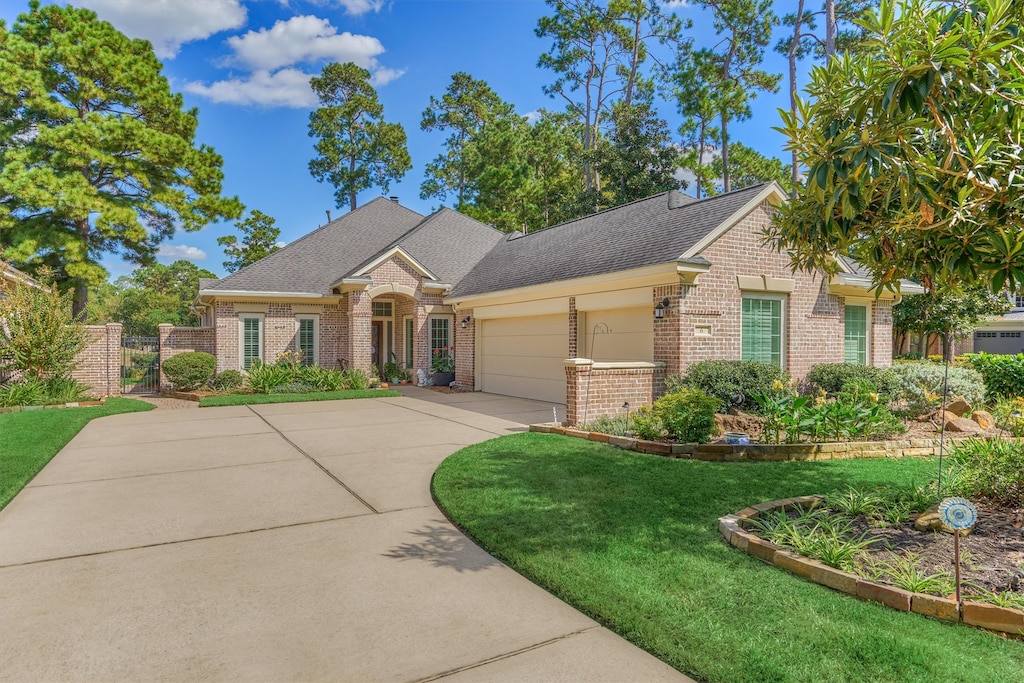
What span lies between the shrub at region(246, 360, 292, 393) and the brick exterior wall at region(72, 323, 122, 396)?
354 cm

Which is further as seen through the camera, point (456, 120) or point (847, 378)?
point (456, 120)

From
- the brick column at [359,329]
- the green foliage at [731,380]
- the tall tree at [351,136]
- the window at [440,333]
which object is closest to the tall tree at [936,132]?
the green foliage at [731,380]

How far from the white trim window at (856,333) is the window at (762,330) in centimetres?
243

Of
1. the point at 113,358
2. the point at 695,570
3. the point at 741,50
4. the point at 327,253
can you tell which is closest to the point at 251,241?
the point at 327,253

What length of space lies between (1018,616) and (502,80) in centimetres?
3891

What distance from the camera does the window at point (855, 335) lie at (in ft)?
44.4

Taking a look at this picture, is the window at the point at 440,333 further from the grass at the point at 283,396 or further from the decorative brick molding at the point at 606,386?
the decorative brick molding at the point at 606,386

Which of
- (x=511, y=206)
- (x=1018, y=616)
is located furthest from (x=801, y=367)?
(x=511, y=206)

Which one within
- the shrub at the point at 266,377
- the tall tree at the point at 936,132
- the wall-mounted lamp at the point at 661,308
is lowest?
the shrub at the point at 266,377

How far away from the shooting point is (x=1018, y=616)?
121 inches

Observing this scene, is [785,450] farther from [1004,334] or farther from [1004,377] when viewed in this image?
[1004,334]

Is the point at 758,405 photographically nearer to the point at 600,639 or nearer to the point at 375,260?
the point at 600,639

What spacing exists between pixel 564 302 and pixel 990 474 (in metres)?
9.08

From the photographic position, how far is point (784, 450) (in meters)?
7.29
